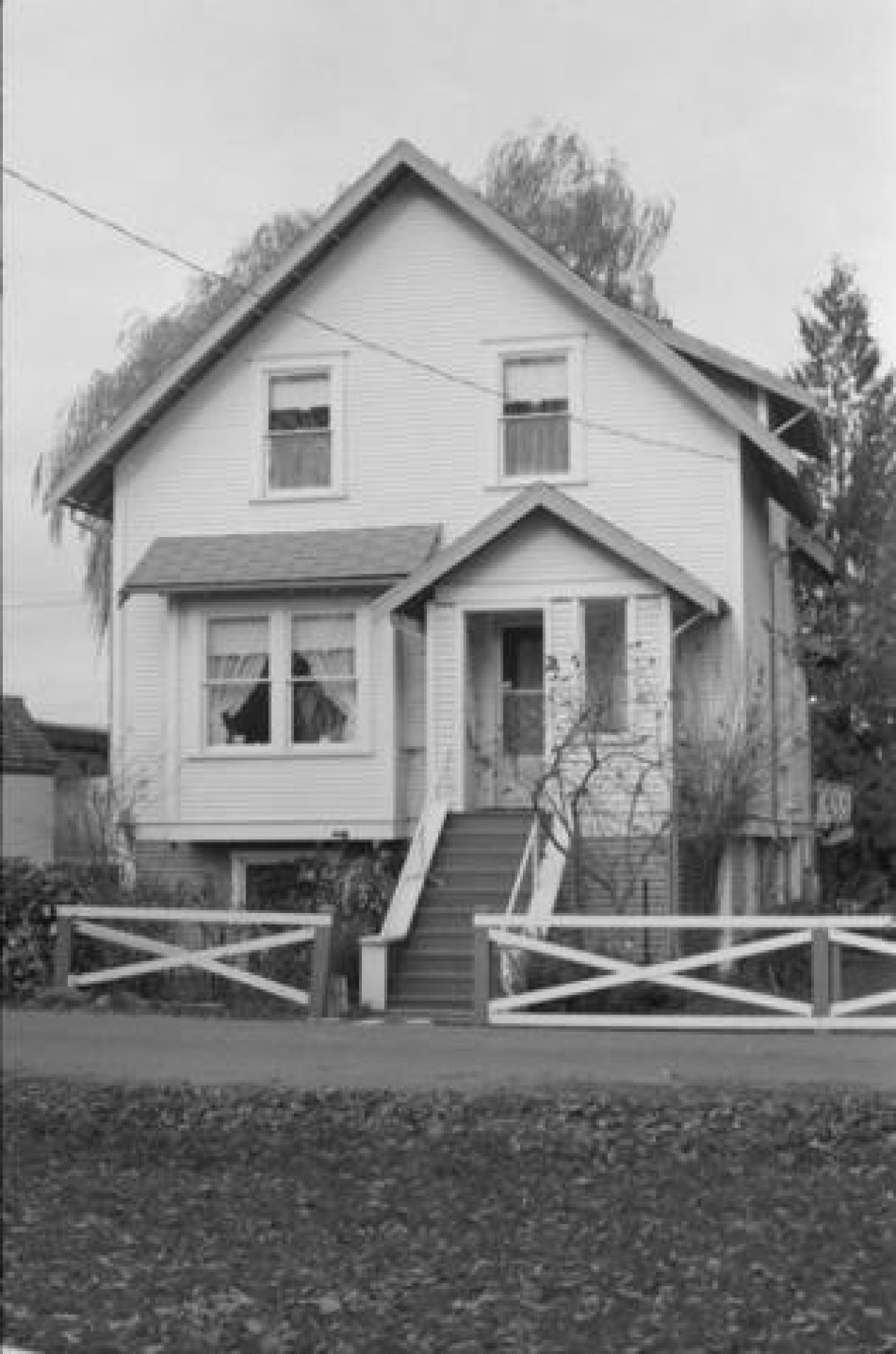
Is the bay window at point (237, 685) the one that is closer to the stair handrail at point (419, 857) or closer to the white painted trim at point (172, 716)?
the white painted trim at point (172, 716)

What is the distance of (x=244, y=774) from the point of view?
70.5 feet

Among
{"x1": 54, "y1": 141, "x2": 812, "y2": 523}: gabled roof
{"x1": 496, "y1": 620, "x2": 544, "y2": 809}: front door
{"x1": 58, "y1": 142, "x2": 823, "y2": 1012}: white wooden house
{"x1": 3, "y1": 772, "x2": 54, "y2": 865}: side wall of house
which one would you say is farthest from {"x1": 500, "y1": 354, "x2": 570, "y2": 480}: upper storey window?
{"x1": 3, "y1": 772, "x2": 54, "y2": 865}: side wall of house

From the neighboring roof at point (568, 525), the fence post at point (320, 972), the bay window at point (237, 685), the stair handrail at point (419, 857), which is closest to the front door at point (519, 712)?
the stair handrail at point (419, 857)

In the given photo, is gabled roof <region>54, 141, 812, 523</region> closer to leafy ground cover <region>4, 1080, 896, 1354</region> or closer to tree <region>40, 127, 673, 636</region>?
tree <region>40, 127, 673, 636</region>

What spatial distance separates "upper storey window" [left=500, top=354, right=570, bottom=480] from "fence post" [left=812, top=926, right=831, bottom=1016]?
8068 millimetres

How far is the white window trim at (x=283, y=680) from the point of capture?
21.4 metres

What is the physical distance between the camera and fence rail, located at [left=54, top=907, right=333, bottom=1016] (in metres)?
16.4

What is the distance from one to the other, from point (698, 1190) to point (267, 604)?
45.6ft

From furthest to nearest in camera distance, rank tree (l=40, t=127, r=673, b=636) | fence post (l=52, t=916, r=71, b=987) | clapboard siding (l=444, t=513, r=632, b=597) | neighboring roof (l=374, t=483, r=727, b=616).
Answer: tree (l=40, t=127, r=673, b=636)
clapboard siding (l=444, t=513, r=632, b=597)
neighboring roof (l=374, t=483, r=727, b=616)
fence post (l=52, t=916, r=71, b=987)

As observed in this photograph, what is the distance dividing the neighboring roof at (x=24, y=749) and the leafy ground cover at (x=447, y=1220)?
17.2ft

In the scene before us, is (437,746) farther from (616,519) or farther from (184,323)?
(184,323)

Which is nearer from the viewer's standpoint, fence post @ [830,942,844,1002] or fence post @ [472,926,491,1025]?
fence post @ [830,942,844,1002]

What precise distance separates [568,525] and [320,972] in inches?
238

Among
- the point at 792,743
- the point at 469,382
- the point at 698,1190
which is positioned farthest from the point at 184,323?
the point at 698,1190
